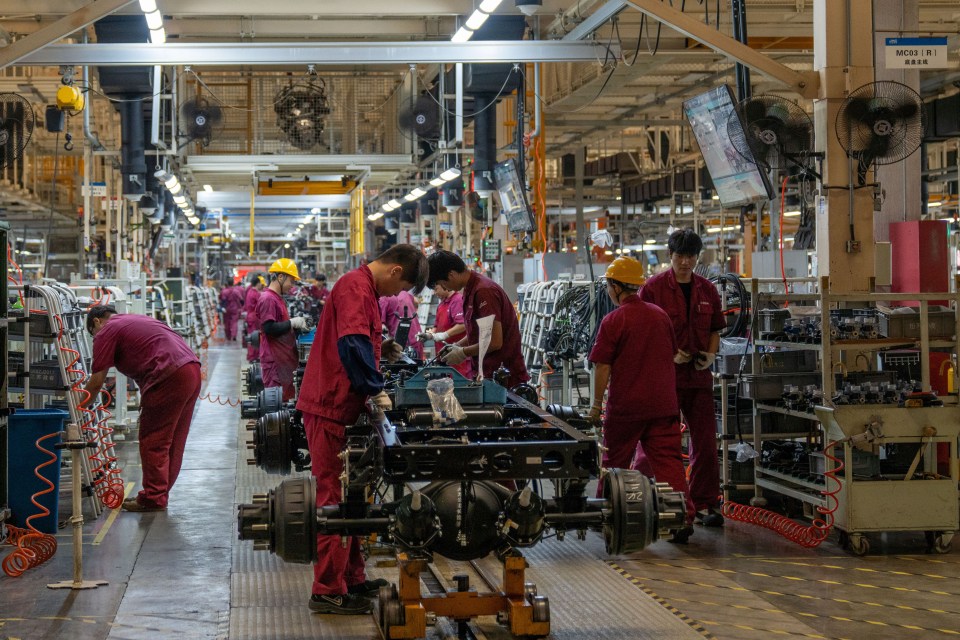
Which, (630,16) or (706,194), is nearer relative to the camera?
(630,16)

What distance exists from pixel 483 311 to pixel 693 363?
1294 mm

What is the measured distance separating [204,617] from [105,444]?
343 cm

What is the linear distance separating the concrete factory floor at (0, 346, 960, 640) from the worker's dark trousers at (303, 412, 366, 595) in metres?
0.17

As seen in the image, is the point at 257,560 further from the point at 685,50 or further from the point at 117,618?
the point at 685,50

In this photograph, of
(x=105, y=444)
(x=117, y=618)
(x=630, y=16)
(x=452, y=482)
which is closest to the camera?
(x=452, y=482)

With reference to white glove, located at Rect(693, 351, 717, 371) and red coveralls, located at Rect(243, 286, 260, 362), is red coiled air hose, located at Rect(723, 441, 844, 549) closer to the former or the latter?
white glove, located at Rect(693, 351, 717, 371)

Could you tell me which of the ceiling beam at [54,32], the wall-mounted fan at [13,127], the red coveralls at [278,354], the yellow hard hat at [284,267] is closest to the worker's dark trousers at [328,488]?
the wall-mounted fan at [13,127]

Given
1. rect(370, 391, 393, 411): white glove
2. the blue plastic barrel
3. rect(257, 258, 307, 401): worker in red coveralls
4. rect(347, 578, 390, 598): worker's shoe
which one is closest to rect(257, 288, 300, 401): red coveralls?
rect(257, 258, 307, 401): worker in red coveralls

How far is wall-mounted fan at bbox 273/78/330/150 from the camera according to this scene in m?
13.3

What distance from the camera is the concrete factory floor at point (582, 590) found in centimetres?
483

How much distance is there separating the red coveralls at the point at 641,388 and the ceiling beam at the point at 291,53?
3.95 metres

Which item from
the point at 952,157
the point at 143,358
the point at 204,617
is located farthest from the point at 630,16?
the point at 952,157

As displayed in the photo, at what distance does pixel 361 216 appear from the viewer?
61.3ft

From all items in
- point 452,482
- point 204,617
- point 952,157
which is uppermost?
point 952,157
